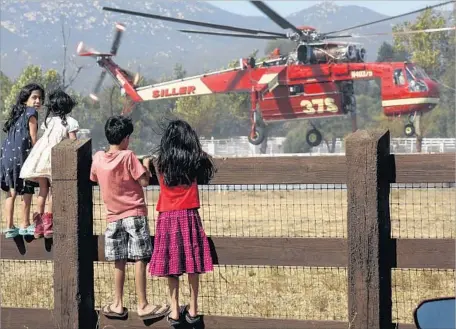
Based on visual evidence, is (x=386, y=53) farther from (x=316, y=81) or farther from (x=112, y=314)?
(x=112, y=314)

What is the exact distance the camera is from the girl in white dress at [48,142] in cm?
630

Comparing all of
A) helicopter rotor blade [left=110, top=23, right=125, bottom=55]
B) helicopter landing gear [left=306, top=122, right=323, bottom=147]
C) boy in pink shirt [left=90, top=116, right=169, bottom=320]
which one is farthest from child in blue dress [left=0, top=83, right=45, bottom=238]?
helicopter rotor blade [left=110, top=23, right=125, bottom=55]

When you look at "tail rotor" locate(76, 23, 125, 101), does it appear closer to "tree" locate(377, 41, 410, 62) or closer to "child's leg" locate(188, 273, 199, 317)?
"child's leg" locate(188, 273, 199, 317)

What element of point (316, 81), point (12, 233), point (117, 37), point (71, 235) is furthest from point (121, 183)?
point (117, 37)

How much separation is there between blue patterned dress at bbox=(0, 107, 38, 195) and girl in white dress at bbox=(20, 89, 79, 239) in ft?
0.40

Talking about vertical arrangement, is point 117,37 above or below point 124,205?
above

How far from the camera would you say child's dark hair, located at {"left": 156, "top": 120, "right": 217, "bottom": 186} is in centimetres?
550

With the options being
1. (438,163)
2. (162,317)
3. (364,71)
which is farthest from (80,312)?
(364,71)

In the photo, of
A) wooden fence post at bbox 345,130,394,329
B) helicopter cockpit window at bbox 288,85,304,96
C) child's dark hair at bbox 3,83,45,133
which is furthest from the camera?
helicopter cockpit window at bbox 288,85,304,96

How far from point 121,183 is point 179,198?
0.37 metres

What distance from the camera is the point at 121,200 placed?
222 inches

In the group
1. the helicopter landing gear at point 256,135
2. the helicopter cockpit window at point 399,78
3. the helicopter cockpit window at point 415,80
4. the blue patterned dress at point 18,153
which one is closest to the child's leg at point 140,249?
the blue patterned dress at point 18,153

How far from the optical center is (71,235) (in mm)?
5758

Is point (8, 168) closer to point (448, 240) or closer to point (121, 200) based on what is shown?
point (121, 200)
